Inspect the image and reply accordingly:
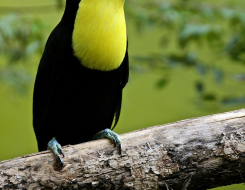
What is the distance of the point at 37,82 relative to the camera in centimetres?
213

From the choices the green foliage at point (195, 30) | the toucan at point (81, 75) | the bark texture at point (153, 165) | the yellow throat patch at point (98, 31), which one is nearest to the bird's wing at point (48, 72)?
the toucan at point (81, 75)

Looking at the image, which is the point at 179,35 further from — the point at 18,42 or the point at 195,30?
the point at 18,42

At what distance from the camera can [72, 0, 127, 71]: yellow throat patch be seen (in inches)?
72.1

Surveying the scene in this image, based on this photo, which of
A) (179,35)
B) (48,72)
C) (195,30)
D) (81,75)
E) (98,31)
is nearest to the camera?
(98,31)

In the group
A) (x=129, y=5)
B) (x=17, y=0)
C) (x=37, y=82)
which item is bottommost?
(x=37, y=82)

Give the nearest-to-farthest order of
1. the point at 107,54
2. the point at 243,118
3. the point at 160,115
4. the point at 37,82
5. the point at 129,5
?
the point at 243,118, the point at 107,54, the point at 37,82, the point at 129,5, the point at 160,115

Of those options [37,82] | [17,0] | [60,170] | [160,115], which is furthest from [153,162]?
[17,0]

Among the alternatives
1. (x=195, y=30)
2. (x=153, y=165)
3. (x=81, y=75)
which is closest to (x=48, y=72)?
(x=81, y=75)

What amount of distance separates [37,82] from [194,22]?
4.63 feet

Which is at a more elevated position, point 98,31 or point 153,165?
point 98,31

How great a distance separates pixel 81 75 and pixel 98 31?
0.87 ft

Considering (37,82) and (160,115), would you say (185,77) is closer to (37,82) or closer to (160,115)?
(160,115)

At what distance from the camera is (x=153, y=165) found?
1648mm

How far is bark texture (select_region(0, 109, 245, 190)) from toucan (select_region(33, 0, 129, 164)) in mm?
99
